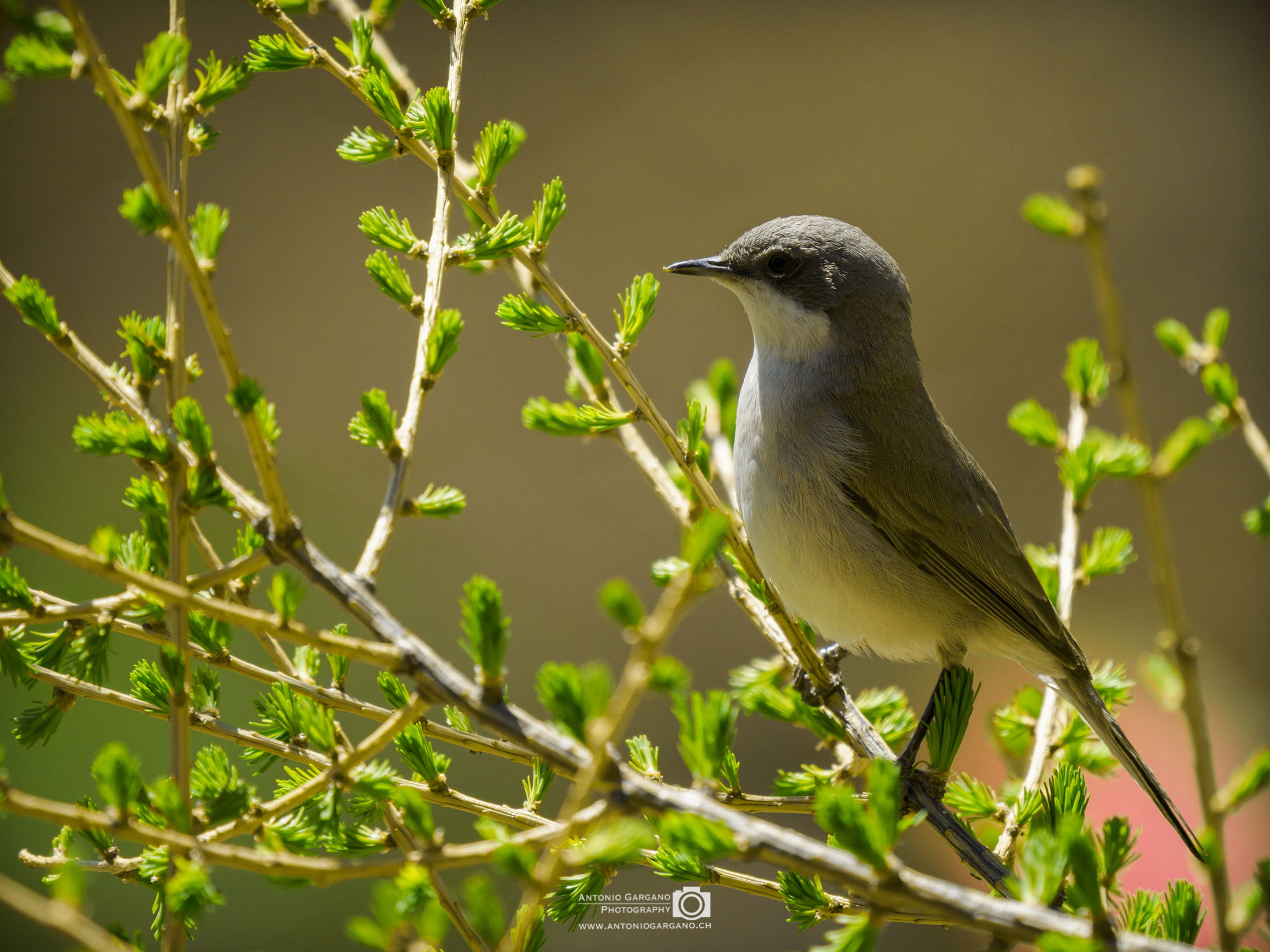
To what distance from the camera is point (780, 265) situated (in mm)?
1929

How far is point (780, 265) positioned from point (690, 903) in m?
1.23

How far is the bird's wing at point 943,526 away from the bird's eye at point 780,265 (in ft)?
1.23

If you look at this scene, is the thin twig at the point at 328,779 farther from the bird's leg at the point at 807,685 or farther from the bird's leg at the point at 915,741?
the bird's leg at the point at 915,741

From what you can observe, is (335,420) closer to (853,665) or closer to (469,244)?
(853,665)

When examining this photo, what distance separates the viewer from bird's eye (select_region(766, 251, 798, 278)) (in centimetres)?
192

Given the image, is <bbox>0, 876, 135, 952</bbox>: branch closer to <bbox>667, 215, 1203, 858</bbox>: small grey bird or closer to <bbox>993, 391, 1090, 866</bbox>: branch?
<bbox>993, 391, 1090, 866</bbox>: branch

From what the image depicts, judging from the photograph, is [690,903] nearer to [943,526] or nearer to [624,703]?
[943,526]

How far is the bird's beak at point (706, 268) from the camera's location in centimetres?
187

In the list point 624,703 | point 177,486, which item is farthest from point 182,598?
point 624,703

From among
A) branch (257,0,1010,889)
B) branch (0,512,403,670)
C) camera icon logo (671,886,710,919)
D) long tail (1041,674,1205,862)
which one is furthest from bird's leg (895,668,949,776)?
branch (0,512,403,670)

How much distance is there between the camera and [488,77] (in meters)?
3.84

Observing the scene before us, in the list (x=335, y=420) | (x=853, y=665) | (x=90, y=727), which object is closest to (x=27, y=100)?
(x=335, y=420)

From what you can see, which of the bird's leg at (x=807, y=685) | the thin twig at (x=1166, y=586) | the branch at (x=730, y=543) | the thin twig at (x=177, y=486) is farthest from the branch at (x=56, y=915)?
the bird's leg at (x=807, y=685)

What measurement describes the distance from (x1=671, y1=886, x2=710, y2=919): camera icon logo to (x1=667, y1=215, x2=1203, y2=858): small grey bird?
1.73ft
